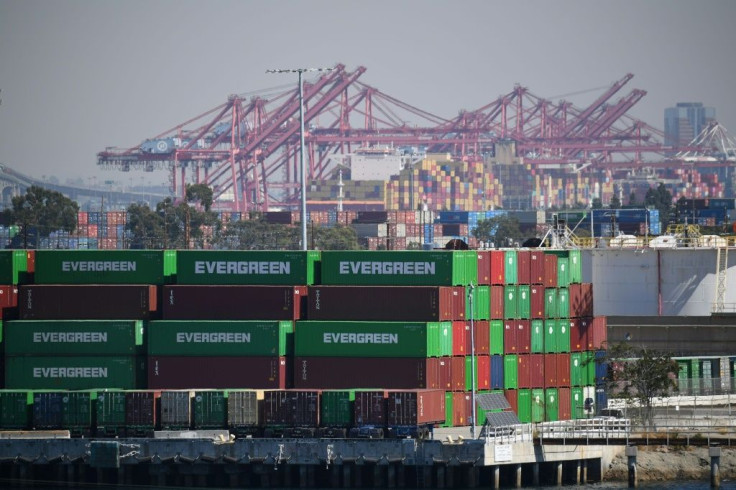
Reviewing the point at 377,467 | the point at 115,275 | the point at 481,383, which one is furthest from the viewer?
the point at 115,275

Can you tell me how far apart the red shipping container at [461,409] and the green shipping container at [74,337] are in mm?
15158

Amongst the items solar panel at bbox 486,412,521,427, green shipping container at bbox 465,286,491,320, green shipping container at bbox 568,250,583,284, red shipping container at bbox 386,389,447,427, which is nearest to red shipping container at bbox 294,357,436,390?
red shipping container at bbox 386,389,447,427

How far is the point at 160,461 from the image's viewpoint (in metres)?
67.9

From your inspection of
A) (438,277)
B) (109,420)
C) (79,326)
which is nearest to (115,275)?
(79,326)

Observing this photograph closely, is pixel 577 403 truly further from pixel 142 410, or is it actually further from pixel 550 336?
pixel 142 410

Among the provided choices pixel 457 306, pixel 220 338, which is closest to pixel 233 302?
pixel 220 338

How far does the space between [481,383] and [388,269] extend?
6.95 m

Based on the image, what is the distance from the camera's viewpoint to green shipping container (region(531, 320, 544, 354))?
74.2 m

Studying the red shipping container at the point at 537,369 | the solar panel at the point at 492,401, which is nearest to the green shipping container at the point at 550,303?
the red shipping container at the point at 537,369

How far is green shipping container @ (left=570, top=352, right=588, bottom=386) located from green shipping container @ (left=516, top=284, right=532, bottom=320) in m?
3.12

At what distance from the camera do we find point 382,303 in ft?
241

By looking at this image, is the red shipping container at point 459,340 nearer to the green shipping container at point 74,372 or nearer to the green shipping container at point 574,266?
the green shipping container at point 574,266

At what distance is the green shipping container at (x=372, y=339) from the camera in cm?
7094

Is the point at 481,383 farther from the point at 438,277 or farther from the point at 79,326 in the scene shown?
the point at 79,326
